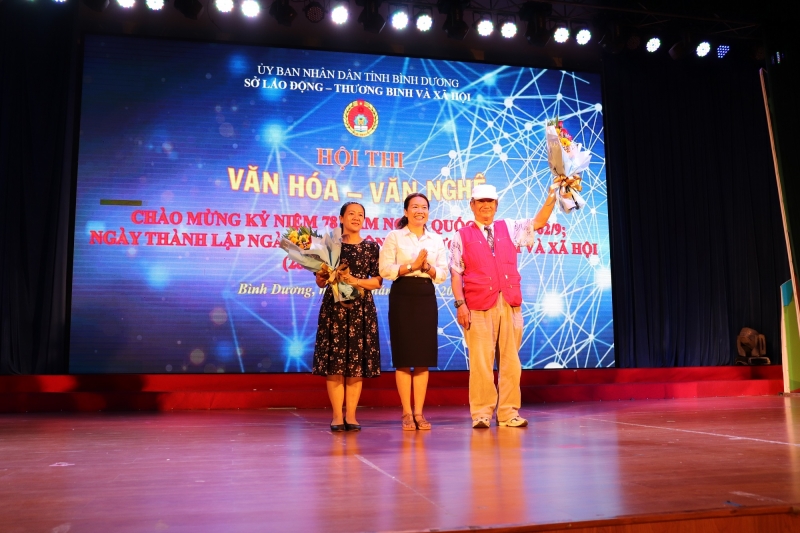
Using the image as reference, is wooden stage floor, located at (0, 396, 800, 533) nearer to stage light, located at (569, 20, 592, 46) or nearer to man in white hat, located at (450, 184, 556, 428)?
man in white hat, located at (450, 184, 556, 428)

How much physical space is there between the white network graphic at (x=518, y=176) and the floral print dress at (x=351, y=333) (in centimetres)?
268

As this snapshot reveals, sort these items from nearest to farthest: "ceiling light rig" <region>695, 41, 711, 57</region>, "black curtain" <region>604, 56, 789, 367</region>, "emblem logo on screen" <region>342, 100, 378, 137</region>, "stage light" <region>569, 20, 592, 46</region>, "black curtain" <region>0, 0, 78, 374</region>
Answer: "black curtain" <region>0, 0, 78, 374</region> → "emblem logo on screen" <region>342, 100, 378, 137</region> → "stage light" <region>569, 20, 592, 46</region> → "ceiling light rig" <region>695, 41, 711, 57</region> → "black curtain" <region>604, 56, 789, 367</region>

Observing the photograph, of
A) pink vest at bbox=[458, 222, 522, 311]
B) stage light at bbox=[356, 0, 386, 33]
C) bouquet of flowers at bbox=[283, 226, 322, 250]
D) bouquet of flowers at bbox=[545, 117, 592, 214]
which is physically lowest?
pink vest at bbox=[458, 222, 522, 311]

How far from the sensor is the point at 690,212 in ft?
25.1

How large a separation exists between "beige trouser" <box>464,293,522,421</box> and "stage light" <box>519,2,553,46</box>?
12.0ft

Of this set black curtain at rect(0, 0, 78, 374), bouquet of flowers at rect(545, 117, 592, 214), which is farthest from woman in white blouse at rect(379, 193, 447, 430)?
black curtain at rect(0, 0, 78, 374)

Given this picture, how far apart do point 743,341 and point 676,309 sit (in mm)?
713

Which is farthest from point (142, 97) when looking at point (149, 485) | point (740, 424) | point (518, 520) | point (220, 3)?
point (518, 520)

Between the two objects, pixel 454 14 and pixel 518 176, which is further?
pixel 518 176

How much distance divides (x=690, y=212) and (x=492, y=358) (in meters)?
4.88

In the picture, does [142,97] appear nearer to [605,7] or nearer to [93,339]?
[93,339]

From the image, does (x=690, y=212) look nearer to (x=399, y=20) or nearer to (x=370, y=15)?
(x=399, y=20)

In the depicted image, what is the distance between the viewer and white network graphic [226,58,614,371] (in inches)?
257

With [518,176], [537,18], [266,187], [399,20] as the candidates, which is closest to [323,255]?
[266,187]
